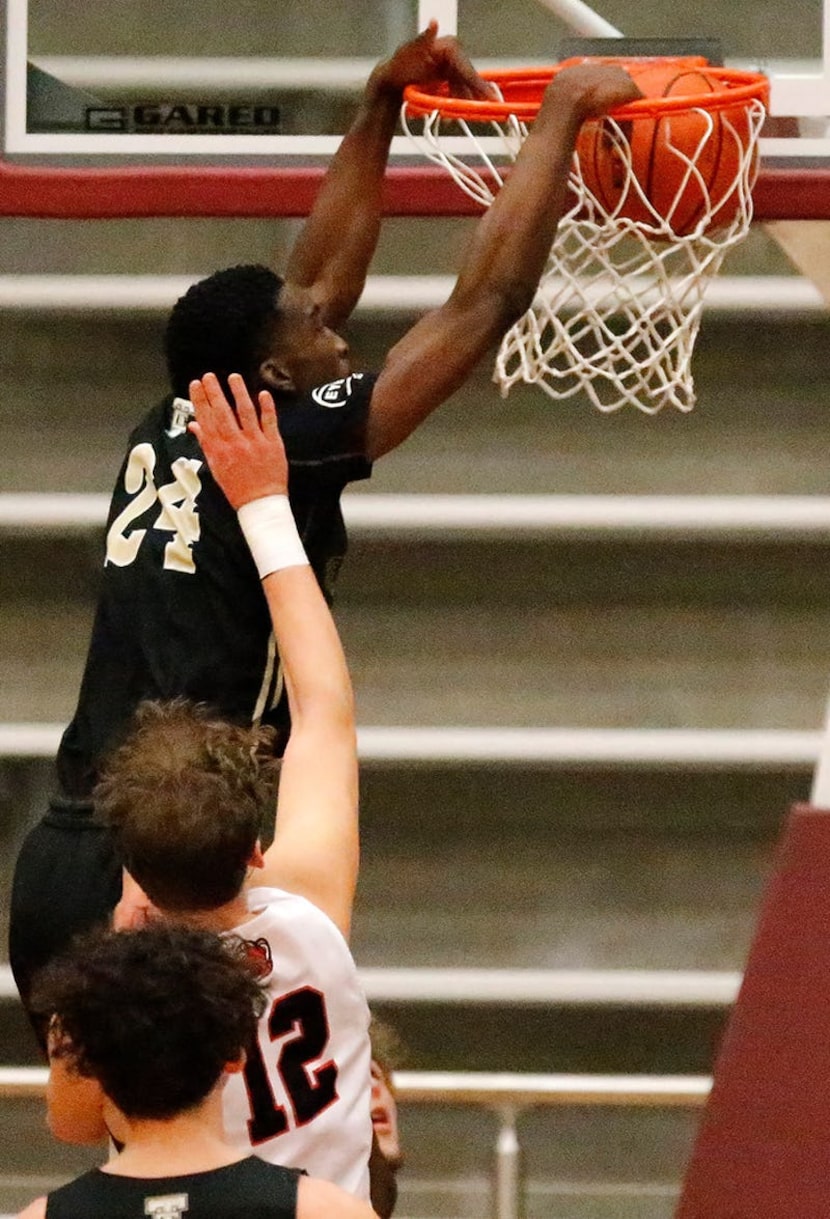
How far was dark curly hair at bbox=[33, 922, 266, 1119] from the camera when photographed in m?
1.76

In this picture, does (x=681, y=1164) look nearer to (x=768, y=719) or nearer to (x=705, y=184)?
(x=768, y=719)

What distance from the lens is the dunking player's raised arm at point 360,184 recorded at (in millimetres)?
3076

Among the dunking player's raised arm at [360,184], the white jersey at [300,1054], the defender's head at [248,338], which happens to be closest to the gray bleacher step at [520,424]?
the dunking player's raised arm at [360,184]

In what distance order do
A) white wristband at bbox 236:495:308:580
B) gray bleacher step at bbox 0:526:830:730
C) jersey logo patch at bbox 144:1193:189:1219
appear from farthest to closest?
1. gray bleacher step at bbox 0:526:830:730
2. white wristband at bbox 236:495:308:580
3. jersey logo patch at bbox 144:1193:189:1219

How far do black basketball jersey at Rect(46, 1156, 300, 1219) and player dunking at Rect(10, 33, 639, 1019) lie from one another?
0.89 metres

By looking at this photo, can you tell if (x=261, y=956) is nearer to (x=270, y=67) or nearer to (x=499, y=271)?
(x=499, y=271)

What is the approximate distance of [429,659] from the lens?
4535 millimetres

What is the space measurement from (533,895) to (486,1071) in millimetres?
442

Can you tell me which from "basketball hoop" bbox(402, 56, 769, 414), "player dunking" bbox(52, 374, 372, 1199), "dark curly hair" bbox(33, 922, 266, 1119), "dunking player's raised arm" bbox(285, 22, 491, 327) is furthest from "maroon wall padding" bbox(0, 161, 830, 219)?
"dark curly hair" bbox(33, 922, 266, 1119)

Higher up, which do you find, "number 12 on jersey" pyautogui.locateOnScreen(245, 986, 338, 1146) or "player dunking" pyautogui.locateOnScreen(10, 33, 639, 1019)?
"player dunking" pyautogui.locateOnScreen(10, 33, 639, 1019)

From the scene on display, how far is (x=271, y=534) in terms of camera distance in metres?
2.38

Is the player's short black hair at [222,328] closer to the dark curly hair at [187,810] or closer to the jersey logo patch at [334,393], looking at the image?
the jersey logo patch at [334,393]

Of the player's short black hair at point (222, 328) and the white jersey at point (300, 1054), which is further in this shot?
the player's short black hair at point (222, 328)

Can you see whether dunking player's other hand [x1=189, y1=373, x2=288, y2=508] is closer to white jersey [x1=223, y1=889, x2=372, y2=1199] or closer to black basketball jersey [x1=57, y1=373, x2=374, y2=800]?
black basketball jersey [x1=57, y1=373, x2=374, y2=800]
